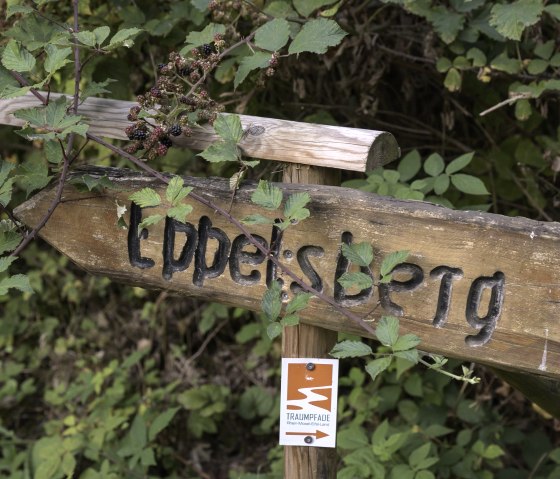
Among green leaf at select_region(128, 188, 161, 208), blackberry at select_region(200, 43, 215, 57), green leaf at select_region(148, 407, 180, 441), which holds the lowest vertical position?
green leaf at select_region(148, 407, 180, 441)

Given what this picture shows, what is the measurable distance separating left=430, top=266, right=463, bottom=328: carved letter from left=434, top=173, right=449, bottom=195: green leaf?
0.74 metres

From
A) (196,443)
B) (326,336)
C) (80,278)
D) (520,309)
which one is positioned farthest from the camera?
(80,278)

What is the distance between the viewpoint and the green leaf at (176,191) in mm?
1605

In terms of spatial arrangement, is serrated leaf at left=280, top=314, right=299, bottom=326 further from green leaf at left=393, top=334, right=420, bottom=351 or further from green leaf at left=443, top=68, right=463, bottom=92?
green leaf at left=443, top=68, right=463, bottom=92

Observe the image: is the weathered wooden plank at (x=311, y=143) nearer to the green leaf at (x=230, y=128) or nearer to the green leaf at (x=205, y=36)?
the green leaf at (x=230, y=128)

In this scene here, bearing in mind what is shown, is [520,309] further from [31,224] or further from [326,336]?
[31,224]

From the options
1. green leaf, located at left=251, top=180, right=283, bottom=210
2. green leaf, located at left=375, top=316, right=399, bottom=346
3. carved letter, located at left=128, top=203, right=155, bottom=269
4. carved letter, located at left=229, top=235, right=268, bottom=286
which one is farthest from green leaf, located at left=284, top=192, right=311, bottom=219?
carved letter, located at left=128, top=203, right=155, bottom=269

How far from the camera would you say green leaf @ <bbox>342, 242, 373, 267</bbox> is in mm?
1522

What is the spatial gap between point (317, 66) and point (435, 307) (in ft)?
4.50

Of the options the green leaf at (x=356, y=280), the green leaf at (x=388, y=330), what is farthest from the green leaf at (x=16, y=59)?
the green leaf at (x=388, y=330)

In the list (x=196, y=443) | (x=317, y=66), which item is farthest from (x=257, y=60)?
(x=196, y=443)

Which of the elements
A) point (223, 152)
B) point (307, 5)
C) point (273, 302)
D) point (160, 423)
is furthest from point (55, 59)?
point (160, 423)

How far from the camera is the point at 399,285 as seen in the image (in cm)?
156

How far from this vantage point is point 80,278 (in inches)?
158
